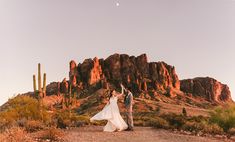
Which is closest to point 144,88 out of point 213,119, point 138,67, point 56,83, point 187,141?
point 138,67

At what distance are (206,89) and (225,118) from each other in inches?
5498

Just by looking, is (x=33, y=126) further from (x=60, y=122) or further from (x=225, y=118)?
(x=225, y=118)

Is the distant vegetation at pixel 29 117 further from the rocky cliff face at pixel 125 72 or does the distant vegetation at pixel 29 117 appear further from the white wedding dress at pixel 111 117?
the rocky cliff face at pixel 125 72

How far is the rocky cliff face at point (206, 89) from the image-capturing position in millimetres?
154750

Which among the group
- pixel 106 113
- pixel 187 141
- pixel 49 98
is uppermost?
pixel 49 98

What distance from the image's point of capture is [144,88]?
422 feet

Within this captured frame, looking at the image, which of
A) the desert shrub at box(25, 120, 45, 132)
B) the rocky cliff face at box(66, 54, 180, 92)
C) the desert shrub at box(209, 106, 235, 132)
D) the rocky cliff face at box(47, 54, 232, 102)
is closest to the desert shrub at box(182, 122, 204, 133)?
the desert shrub at box(209, 106, 235, 132)

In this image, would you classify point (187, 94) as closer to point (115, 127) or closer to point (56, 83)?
point (56, 83)

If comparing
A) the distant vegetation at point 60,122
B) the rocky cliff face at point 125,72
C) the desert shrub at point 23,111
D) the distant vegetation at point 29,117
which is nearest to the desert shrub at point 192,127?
the distant vegetation at point 60,122

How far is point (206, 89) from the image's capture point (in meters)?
159

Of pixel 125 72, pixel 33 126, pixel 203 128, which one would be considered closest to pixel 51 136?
pixel 33 126

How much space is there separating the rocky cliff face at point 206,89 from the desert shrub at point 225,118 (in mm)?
129905

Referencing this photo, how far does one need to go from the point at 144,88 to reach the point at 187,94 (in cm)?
2606

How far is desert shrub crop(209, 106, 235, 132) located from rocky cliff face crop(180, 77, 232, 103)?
130 m
